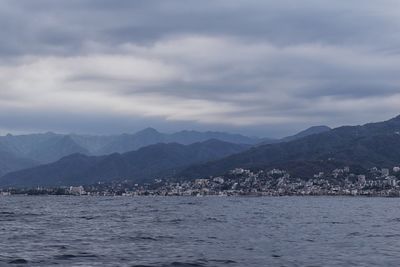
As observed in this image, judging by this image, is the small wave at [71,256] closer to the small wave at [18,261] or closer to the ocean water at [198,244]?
the ocean water at [198,244]

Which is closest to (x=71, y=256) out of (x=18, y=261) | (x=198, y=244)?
(x=18, y=261)

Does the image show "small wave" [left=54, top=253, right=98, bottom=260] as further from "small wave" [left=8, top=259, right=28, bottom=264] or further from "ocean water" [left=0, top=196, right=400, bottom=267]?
"small wave" [left=8, top=259, right=28, bottom=264]

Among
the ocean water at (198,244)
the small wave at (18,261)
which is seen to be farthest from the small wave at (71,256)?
the small wave at (18,261)

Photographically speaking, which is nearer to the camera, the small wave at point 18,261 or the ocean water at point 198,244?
the small wave at point 18,261

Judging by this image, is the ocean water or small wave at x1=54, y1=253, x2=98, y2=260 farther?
small wave at x1=54, y1=253, x2=98, y2=260

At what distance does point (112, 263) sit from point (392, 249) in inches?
1178

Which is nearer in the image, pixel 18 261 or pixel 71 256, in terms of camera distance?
pixel 18 261

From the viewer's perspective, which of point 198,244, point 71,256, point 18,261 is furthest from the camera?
point 198,244

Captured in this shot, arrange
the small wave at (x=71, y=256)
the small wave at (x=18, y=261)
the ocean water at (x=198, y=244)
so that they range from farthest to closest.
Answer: the small wave at (x=71, y=256), the ocean water at (x=198, y=244), the small wave at (x=18, y=261)

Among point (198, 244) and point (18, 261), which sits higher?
point (198, 244)

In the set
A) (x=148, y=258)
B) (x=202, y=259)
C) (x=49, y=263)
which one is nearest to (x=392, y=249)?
(x=202, y=259)

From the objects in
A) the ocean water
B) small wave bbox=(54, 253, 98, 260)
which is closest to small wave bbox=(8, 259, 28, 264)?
the ocean water

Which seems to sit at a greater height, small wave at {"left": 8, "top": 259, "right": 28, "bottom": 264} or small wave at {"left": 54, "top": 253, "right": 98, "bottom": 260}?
small wave at {"left": 54, "top": 253, "right": 98, "bottom": 260}

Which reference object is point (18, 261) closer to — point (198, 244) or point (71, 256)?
point (71, 256)
